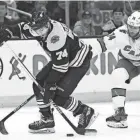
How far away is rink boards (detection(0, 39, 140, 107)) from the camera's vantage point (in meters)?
5.63

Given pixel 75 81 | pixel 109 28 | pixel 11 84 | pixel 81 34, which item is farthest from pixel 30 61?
pixel 75 81

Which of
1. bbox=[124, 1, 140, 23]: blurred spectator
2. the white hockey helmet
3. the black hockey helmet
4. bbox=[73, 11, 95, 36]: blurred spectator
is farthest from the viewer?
bbox=[124, 1, 140, 23]: blurred spectator

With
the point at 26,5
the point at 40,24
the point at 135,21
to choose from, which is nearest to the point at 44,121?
the point at 40,24

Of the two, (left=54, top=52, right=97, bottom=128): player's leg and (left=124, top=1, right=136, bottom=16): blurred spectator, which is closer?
(left=54, top=52, right=97, bottom=128): player's leg

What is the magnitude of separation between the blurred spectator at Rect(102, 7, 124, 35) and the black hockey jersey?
227cm

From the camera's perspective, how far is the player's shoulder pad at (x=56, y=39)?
389 centimetres

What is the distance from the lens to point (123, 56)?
4664 millimetres

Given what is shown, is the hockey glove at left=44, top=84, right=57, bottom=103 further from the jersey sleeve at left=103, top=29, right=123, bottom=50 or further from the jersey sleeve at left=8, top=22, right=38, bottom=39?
the jersey sleeve at left=103, top=29, right=123, bottom=50

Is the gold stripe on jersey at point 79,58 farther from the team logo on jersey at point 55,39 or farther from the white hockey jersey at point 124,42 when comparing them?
the white hockey jersey at point 124,42

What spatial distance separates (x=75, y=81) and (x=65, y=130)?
51 centimetres

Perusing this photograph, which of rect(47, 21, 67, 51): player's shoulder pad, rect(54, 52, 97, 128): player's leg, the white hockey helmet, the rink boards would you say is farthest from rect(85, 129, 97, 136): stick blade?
the rink boards

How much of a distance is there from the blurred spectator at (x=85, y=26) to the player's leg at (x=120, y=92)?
167 centimetres

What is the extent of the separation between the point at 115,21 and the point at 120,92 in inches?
83.4

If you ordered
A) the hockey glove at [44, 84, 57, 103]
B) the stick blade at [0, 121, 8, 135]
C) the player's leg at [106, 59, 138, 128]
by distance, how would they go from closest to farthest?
the hockey glove at [44, 84, 57, 103] → the stick blade at [0, 121, 8, 135] → the player's leg at [106, 59, 138, 128]
